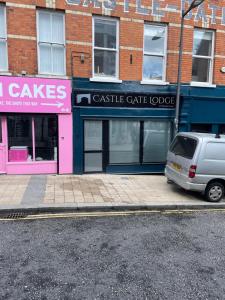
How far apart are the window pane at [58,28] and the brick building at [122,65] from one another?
0.11ft

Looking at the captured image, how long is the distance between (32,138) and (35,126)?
45cm

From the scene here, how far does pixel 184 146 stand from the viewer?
779 cm

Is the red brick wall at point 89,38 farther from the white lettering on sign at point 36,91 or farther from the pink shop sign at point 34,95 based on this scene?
the white lettering on sign at point 36,91

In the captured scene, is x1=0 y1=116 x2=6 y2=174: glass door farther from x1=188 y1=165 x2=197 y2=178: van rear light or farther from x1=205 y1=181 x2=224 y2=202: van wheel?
x1=205 y1=181 x2=224 y2=202: van wheel

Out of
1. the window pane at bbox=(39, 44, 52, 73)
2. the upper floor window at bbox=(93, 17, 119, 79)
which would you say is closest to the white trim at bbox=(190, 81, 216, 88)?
the upper floor window at bbox=(93, 17, 119, 79)

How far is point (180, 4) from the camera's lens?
34.1ft

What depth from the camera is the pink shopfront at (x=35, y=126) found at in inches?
361

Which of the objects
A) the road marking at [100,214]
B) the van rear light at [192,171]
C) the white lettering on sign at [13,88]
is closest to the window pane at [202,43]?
the van rear light at [192,171]

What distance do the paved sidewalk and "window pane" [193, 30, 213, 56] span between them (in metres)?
5.50

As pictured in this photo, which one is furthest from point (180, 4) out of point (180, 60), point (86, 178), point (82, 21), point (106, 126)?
point (86, 178)

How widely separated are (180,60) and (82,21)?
12.3 ft

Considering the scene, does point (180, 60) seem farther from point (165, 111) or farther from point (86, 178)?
point (86, 178)

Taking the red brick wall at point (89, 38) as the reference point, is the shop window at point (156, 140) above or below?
below

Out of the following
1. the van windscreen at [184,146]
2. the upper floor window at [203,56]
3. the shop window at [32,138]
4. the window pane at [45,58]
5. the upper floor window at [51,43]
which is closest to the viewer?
the van windscreen at [184,146]
